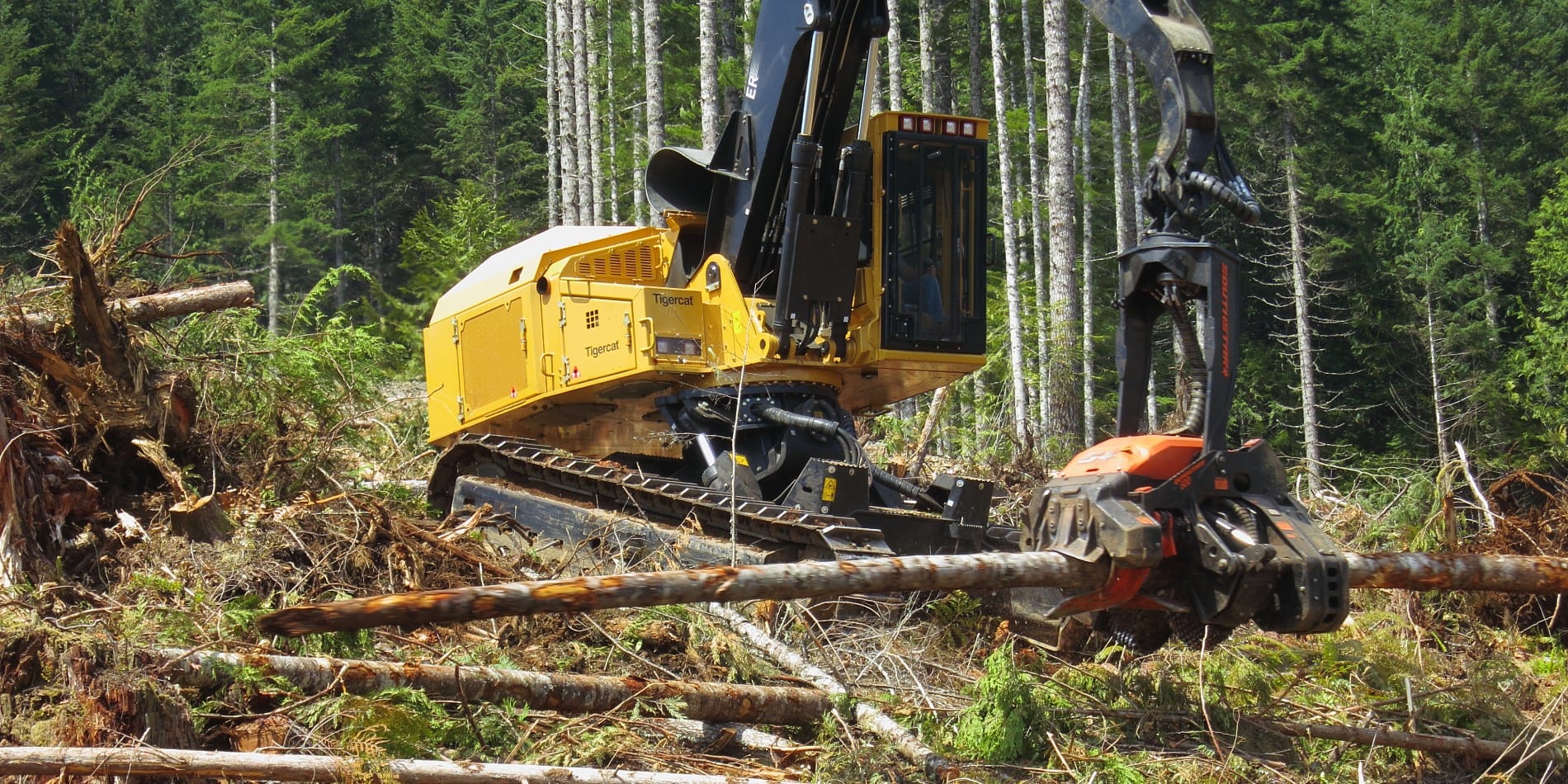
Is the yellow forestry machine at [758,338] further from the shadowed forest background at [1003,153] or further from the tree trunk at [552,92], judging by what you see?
the tree trunk at [552,92]

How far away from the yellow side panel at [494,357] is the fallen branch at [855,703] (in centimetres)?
420

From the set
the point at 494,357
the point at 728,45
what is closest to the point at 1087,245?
the point at 728,45

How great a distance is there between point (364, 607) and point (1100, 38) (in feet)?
90.5

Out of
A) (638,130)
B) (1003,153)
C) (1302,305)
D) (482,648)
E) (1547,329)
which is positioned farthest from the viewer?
(1547,329)

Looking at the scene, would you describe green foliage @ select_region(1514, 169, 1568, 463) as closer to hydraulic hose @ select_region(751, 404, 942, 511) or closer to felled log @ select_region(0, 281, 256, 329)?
hydraulic hose @ select_region(751, 404, 942, 511)

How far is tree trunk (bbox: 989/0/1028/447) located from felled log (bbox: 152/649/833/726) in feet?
46.7

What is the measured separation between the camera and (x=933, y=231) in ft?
31.8

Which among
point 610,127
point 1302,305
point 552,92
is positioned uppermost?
point 552,92

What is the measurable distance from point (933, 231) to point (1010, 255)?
1393cm

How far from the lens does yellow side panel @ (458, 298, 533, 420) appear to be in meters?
11.0

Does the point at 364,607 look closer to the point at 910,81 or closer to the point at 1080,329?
the point at 1080,329

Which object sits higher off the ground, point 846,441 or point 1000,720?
point 846,441

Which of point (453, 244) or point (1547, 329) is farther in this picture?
point (1547, 329)

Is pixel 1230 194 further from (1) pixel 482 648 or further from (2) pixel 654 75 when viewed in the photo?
(2) pixel 654 75
